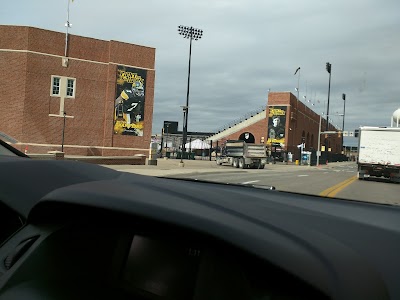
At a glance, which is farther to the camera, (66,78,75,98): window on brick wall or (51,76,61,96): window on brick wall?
(66,78,75,98): window on brick wall

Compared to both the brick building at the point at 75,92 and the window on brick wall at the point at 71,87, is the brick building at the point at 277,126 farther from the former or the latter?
the window on brick wall at the point at 71,87

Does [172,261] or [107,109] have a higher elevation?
[107,109]

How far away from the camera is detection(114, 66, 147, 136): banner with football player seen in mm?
44375

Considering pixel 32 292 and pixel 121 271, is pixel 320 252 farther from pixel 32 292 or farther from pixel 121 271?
pixel 32 292

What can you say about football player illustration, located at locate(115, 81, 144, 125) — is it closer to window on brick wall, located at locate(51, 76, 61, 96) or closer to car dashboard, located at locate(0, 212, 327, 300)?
window on brick wall, located at locate(51, 76, 61, 96)

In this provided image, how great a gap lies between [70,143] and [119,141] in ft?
16.8

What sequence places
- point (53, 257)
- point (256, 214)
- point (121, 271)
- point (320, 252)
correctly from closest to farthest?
point (320, 252) → point (256, 214) → point (121, 271) → point (53, 257)

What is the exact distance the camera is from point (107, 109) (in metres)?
44.2

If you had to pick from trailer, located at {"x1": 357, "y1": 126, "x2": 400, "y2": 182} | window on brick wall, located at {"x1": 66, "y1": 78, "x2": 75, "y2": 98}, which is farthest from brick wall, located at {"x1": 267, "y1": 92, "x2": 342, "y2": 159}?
trailer, located at {"x1": 357, "y1": 126, "x2": 400, "y2": 182}

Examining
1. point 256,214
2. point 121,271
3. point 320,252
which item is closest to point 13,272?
point 121,271

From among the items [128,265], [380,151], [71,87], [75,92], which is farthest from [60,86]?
[128,265]

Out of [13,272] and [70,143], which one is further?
[70,143]

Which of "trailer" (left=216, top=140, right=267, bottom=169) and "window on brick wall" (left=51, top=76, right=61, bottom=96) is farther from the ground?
"window on brick wall" (left=51, top=76, right=61, bottom=96)

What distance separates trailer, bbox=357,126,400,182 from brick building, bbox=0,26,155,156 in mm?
24308
